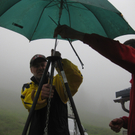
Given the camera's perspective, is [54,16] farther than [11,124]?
No

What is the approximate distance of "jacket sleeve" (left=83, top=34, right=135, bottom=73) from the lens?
0.81m

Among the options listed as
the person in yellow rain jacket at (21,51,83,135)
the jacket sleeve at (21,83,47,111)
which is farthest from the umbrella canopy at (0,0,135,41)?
the jacket sleeve at (21,83,47,111)

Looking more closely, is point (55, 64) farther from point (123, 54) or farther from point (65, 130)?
point (65, 130)

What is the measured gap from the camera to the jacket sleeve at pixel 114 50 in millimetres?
810

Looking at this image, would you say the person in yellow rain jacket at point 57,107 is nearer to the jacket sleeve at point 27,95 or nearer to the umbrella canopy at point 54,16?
the jacket sleeve at point 27,95

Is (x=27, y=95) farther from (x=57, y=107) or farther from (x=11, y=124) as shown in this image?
(x=11, y=124)

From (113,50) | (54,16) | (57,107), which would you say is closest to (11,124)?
(57,107)

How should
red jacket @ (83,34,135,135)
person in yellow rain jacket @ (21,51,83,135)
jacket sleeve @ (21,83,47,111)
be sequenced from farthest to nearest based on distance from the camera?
jacket sleeve @ (21,83,47,111) → person in yellow rain jacket @ (21,51,83,135) → red jacket @ (83,34,135,135)

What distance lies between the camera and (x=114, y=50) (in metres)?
0.81

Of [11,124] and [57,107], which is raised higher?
[57,107]

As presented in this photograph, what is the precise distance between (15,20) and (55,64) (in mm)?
1138

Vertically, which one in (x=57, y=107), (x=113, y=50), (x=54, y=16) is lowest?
(x=57, y=107)

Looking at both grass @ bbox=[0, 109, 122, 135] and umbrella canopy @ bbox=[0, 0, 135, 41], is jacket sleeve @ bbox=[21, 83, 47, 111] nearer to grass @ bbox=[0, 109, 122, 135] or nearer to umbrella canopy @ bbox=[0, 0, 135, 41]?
umbrella canopy @ bbox=[0, 0, 135, 41]

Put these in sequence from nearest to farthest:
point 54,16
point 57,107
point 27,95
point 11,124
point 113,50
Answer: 1. point 113,50
2. point 57,107
3. point 27,95
4. point 54,16
5. point 11,124
